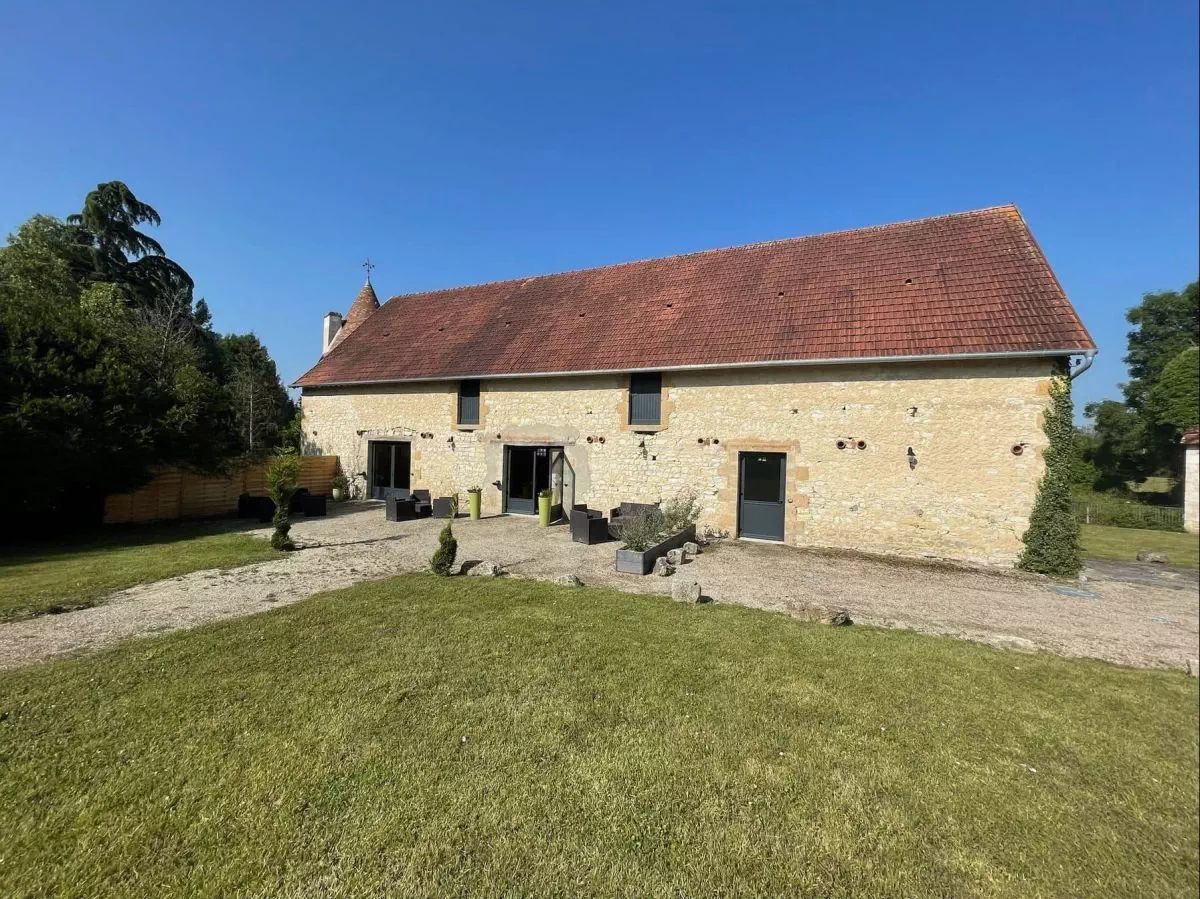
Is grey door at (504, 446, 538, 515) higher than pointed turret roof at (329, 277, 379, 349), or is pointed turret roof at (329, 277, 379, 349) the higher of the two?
pointed turret roof at (329, 277, 379, 349)

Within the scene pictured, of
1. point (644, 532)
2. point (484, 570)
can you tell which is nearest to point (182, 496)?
point (484, 570)

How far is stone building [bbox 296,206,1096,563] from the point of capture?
9.71 metres

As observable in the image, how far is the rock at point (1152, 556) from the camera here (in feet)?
4.78

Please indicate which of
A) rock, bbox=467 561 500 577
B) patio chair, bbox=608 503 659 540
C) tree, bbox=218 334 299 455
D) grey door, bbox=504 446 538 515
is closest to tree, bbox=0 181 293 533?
grey door, bbox=504 446 538 515

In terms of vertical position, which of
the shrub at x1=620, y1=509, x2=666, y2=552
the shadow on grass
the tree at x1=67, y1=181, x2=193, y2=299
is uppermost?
the tree at x1=67, y1=181, x2=193, y2=299

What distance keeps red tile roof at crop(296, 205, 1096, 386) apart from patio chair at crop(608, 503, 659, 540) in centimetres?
341

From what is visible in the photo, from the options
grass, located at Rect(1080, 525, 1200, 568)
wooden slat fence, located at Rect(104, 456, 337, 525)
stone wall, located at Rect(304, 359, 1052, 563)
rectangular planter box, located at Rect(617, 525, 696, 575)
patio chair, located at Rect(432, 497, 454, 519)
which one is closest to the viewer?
grass, located at Rect(1080, 525, 1200, 568)

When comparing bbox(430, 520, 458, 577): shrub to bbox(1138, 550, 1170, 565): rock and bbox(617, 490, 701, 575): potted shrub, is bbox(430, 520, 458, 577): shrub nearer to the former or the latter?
bbox(617, 490, 701, 575): potted shrub

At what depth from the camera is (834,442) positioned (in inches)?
Answer: 429

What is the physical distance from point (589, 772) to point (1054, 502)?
1000 centimetres

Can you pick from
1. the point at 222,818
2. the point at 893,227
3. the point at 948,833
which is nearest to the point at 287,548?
the point at 222,818

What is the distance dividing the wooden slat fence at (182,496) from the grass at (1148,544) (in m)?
17.1

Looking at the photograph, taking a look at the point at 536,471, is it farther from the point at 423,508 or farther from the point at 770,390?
the point at 770,390

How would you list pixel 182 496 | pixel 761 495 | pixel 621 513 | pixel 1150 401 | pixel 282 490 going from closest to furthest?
pixel 1150 401, pixel 282 490, pixel 761 495, pixel 621 513, pixel 182 496
